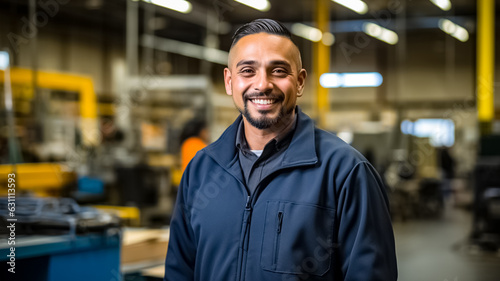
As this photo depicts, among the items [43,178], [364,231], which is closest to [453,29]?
[43,178]

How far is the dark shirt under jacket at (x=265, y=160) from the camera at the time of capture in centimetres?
142

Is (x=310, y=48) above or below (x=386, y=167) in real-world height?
above

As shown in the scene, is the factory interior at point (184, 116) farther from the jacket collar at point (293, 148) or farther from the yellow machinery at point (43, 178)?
the jacket collar at point (293, 148)

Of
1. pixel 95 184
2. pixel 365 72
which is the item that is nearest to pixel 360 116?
pixel 365 72

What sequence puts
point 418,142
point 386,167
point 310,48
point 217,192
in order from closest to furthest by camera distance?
point 217,192 < point 386,167 < point 418,142 < point 310,48

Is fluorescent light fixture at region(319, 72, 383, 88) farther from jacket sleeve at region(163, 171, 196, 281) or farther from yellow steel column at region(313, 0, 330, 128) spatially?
jacket sleeve at region(163, 171, 196, 281)

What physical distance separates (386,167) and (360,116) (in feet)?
11.9

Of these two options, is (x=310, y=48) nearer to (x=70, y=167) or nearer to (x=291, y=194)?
(x=70, y=167)

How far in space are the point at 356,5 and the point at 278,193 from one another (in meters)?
10.7

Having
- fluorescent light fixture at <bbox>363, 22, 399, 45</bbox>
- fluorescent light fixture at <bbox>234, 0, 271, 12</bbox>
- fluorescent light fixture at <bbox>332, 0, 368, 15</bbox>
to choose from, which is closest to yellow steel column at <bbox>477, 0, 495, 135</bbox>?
fluorescent light fixture at <bbox>332, 0, 368, 15</bbox>

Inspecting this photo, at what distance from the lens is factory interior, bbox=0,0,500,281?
9.69 ft

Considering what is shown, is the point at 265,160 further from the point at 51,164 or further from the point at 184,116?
the point at 184,116

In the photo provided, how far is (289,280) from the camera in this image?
1315 mm

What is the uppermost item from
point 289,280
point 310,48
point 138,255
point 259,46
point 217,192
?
point 310,48
